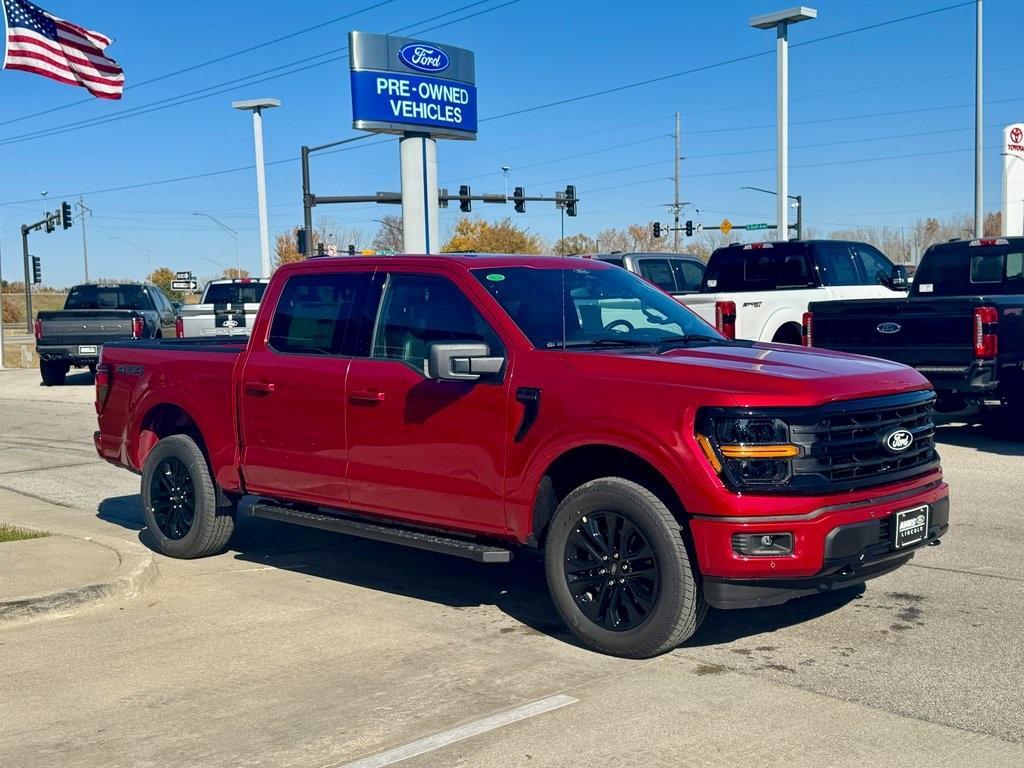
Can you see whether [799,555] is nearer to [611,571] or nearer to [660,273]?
[611,571]

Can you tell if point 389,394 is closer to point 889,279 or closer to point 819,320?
point 819,320

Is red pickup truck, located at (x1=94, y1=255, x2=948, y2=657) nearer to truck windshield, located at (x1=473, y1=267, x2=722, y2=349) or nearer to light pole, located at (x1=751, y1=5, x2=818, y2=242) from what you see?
truck windshield, located at (x1=473, y1=267, x2=722, y2=349)

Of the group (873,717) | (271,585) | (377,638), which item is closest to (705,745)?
(873,717)

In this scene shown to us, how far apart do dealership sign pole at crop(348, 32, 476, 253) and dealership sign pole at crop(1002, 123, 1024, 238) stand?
42.3 feet

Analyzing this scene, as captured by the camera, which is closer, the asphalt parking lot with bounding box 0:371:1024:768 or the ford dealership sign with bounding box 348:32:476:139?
the asphalt parking lot with bounding box 0:371:1024:768

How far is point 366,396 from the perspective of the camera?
6551mm

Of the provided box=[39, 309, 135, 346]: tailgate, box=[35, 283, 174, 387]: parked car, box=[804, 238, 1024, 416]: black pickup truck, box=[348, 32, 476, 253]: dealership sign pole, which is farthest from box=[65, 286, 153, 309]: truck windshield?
box=[804, 238, 1024, 416]: black pickup truck

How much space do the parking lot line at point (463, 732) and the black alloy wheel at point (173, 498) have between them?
3685mm

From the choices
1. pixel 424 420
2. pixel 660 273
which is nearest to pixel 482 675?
pixel 424 420

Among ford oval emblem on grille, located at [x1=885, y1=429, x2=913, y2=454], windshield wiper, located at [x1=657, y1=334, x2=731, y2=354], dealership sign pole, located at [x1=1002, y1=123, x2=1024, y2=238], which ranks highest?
dealership sign pole, located at [x1=1002, y1=123, x2=1024, y2=238]

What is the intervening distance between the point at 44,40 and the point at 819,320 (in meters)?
10.2

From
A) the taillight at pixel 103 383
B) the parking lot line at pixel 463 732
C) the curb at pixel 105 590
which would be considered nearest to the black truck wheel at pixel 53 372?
the taillight at pixel 103 383

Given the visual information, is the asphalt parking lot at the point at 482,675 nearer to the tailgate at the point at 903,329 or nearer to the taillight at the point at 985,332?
the taillight at the point at 985,332

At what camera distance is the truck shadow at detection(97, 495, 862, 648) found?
6.14 m
